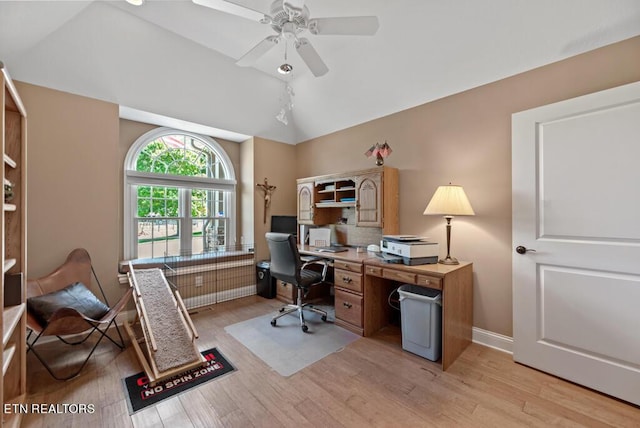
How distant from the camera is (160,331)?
2355 millimetres

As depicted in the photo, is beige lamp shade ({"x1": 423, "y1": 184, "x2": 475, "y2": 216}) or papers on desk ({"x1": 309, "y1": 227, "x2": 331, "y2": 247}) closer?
beige lamp shade ({"x1": 423, "y1": 184, "x2": 475, "y2": 216})

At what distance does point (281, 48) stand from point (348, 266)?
2509 mm

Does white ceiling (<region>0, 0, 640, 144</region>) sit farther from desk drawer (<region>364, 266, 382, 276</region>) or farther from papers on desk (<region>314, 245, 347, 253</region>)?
desk drawer (<region>364, 266, 382, 276</region>)

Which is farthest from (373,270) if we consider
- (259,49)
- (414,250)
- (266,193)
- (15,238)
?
(15,238)

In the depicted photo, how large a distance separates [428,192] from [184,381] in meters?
2.87

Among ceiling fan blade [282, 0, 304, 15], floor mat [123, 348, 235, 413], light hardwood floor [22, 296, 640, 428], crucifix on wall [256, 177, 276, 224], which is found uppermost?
ceiling fan blade [282, 0, 304, 15]

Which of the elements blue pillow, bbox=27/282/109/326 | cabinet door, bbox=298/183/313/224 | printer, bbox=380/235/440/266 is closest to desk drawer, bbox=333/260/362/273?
printer, bbox=380/235/440/266

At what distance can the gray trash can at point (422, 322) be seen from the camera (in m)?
2.24

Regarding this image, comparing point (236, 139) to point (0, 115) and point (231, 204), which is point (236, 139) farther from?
point (0, 115)

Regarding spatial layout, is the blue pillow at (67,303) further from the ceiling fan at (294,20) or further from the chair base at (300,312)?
the ceiling fan at (294,20)

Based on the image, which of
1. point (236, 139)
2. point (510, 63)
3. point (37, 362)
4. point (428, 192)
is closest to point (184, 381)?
point (37, 362)

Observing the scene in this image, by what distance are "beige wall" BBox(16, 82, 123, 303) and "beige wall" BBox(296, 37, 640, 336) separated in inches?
128

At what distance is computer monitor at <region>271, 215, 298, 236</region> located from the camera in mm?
4238

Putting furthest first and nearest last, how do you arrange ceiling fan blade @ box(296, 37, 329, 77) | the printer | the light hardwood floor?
the printer → ceiling fan blade @ box(296, 37, 329, 77) → the light hardwood floor
